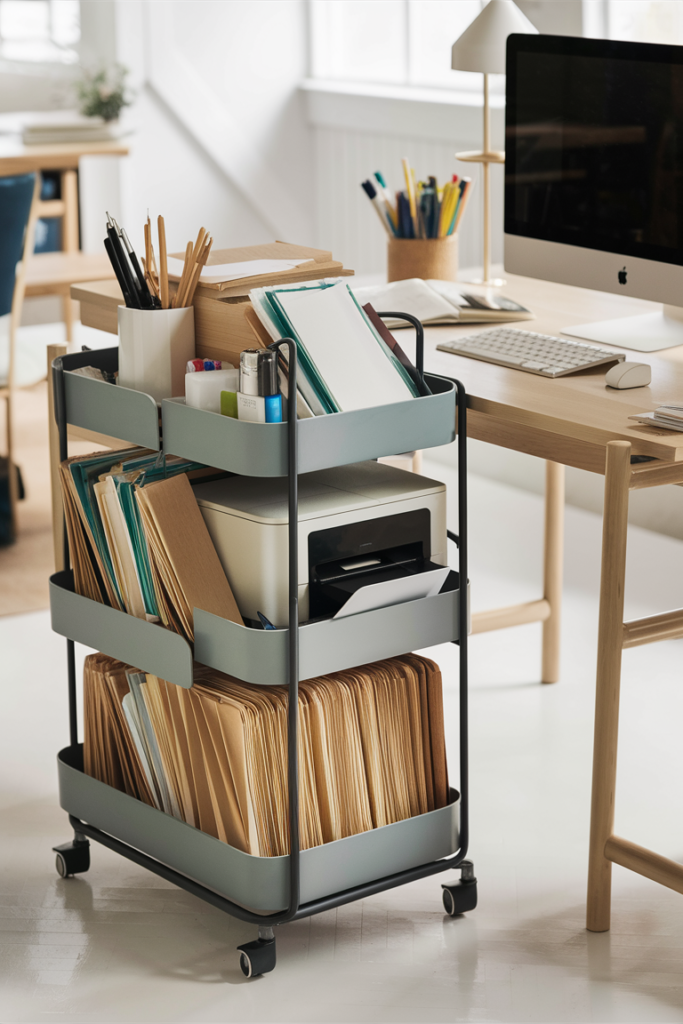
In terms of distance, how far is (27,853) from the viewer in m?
2.08

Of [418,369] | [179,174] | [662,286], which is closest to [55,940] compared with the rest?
[418,369]

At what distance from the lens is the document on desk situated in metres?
1.68

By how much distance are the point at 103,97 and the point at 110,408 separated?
164 inches

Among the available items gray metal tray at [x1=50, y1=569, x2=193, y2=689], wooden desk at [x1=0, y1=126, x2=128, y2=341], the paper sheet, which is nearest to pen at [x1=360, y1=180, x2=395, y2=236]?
the paper sheet

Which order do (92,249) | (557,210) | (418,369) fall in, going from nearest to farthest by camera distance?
(418,369), (557,210), (92,249)

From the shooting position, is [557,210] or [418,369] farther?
[557,210]

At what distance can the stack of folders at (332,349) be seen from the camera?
1654 mm

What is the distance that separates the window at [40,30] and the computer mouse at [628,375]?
16.1ft

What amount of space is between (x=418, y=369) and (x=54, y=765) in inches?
41.5

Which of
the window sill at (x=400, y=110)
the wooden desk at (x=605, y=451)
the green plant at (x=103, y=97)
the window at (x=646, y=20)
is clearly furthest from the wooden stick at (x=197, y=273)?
the green plant at (x=103, y=97)

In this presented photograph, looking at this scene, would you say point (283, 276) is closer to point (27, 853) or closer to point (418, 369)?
point (418, 369)

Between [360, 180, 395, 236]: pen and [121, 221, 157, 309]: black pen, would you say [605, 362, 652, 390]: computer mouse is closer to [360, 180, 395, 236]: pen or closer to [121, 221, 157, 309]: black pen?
[121, 221, 157, 309]: black pen

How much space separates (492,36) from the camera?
2604 mm

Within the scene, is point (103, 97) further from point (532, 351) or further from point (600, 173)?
point (532, 351)
